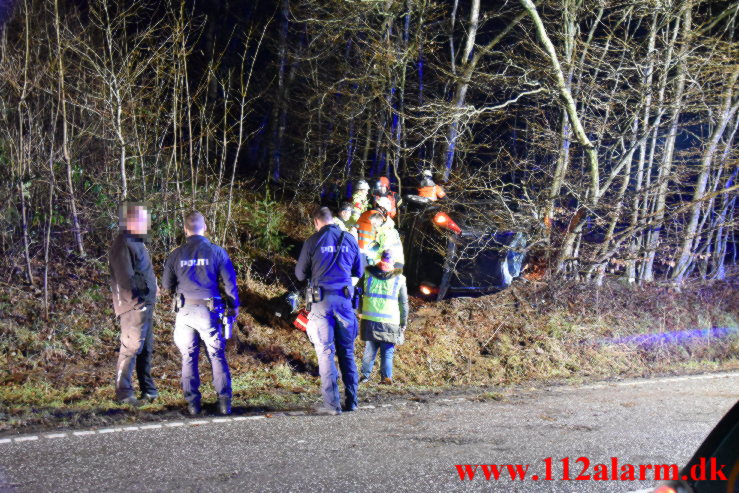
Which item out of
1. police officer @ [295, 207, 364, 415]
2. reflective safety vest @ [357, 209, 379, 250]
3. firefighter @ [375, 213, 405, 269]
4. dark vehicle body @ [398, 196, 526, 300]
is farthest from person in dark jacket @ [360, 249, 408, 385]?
dark vehicle body @ [398, 196, 526, 300]

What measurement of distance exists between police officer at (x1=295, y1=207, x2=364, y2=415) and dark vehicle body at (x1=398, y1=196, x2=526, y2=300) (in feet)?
15.5

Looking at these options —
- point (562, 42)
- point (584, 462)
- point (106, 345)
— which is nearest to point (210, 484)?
point (584, 462)

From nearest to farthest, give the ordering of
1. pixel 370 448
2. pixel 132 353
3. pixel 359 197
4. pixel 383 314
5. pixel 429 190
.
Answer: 1. pixel 370 448
2. pixel 132 353
3. pixel 383 314
4. pixel 359 197
5. pixel 429 190

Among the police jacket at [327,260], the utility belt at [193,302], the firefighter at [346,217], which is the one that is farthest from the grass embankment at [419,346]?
the firefighter at [346,217]

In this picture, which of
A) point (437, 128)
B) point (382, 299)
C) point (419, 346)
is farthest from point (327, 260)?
point (437, 128)

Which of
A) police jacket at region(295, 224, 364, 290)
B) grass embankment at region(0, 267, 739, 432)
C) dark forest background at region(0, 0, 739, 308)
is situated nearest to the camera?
police jacket at region(295, 224, 364, 290)

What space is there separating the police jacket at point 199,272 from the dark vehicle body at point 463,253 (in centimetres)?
541

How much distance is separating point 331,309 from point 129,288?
214cm

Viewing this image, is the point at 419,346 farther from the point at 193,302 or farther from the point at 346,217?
the point at 193,302

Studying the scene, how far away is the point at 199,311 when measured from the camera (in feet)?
19.7

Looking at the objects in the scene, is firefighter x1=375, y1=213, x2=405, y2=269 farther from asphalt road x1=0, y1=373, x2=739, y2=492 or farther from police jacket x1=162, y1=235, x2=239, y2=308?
police jacket x1=162, y1=235, x2=239, y2=308

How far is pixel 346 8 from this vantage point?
12.5m

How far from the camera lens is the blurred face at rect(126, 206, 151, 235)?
6.50 metres

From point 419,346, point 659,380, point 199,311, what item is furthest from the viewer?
point 419,346
